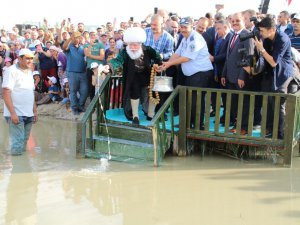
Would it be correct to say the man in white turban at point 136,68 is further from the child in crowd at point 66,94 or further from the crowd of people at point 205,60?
the child in crowd at point 66,94

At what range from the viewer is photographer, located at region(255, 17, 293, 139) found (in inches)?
240

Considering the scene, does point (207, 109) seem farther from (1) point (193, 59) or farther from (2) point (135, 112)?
(2) point (135, 112)

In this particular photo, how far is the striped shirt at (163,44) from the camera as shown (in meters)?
7.20

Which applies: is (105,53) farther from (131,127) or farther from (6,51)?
(6,51)

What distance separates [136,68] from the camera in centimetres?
696

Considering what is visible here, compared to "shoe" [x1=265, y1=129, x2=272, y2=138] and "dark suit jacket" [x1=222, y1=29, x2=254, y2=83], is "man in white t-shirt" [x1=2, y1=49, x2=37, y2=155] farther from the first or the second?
"shoe" [x1=265, y1=129, x2=272, y2=138]

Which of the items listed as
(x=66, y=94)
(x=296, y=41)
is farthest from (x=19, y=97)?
(x=296, y=41)

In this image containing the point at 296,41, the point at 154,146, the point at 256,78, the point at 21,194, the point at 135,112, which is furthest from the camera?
the point at 296,41

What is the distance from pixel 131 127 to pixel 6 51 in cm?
→ 794

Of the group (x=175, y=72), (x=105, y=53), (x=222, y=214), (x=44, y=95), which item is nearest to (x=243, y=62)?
(x=175, y=72)

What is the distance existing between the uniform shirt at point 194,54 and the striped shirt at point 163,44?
Result: 0.39 m

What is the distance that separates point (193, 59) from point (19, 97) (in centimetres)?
275

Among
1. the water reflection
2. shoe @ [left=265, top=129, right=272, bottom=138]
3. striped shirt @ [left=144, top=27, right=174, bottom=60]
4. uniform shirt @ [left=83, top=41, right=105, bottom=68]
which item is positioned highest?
striped shirt @ [left=144, top=27, right=174, bottom=60]

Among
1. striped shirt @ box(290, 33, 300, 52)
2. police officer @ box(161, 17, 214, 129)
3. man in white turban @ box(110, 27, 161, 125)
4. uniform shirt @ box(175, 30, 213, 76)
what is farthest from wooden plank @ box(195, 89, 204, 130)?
striped shirt @ box(290, 33, 300, 52)
